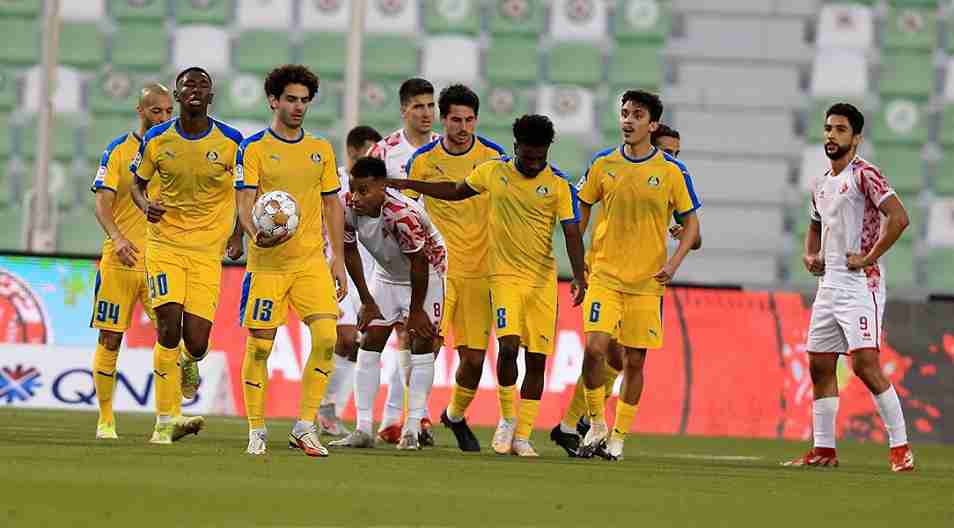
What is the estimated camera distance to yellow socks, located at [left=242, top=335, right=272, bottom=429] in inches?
400

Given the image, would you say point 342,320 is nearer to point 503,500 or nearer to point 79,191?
point 503,500

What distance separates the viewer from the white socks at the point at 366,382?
1199 cm

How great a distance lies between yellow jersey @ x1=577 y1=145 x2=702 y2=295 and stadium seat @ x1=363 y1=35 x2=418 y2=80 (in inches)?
440

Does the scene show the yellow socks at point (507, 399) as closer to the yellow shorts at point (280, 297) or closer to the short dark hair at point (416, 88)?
the yellow shorts at point (280, 297)

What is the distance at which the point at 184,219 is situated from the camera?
10.8 m

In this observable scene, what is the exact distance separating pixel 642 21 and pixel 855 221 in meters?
11.2

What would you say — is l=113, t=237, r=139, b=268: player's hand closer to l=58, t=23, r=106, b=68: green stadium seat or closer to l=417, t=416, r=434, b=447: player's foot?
l=417, t=416, r=434, b=447: player's foot

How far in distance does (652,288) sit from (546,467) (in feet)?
6.12

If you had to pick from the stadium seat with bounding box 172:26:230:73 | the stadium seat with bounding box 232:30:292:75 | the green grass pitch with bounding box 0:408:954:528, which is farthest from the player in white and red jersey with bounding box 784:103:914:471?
the stadium seat with bounding box 172:26:230:73

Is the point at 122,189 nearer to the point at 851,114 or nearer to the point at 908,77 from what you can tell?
the point at 851,114

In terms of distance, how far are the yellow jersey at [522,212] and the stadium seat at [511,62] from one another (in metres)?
11.0

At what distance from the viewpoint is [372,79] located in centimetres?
2244

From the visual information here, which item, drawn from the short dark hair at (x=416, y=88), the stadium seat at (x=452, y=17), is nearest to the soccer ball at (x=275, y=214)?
the short dark hair at (x=416, y=88)

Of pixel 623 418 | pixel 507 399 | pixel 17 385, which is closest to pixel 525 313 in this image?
pixel 507 399
